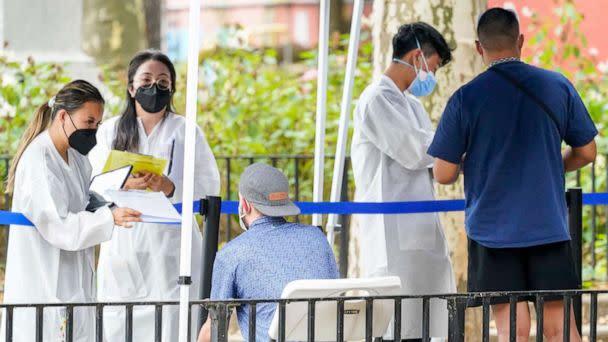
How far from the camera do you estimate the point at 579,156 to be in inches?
231

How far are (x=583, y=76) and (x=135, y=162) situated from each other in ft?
21.3

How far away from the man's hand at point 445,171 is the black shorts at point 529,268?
32 centimetres

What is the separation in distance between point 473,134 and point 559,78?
42 centimetres

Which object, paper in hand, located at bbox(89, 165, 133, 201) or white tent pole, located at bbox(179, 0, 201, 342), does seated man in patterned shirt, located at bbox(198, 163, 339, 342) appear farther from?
paper in hand, located at bbox(89, 165, 133, 201)

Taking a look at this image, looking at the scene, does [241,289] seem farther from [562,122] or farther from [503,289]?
[562,122]

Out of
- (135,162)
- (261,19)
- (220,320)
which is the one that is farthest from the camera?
(261,19)

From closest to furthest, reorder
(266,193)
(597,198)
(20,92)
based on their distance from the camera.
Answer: (266,193), (597,198), (20,92)

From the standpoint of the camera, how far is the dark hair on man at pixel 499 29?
227 inches

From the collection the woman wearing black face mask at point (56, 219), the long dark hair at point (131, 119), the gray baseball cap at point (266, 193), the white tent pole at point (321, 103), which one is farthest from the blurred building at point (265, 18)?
the gray baseball cap at point (266, 193)

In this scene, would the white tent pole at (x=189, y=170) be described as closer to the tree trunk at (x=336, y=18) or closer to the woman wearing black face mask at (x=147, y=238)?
the woman wearing black face mask at (x=147, y=238)

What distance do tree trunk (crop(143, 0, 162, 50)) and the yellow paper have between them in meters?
9.13

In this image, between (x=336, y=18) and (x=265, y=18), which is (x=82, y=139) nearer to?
(x=336, y=18)

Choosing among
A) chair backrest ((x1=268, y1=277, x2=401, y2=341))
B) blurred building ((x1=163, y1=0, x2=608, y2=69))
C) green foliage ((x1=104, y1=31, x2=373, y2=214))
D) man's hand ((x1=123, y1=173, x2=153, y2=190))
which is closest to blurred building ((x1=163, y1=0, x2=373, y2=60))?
blurred building ((x1=163, y1=0, x2=608, y2=69))

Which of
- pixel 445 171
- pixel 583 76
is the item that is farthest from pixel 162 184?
pixel 583 76
